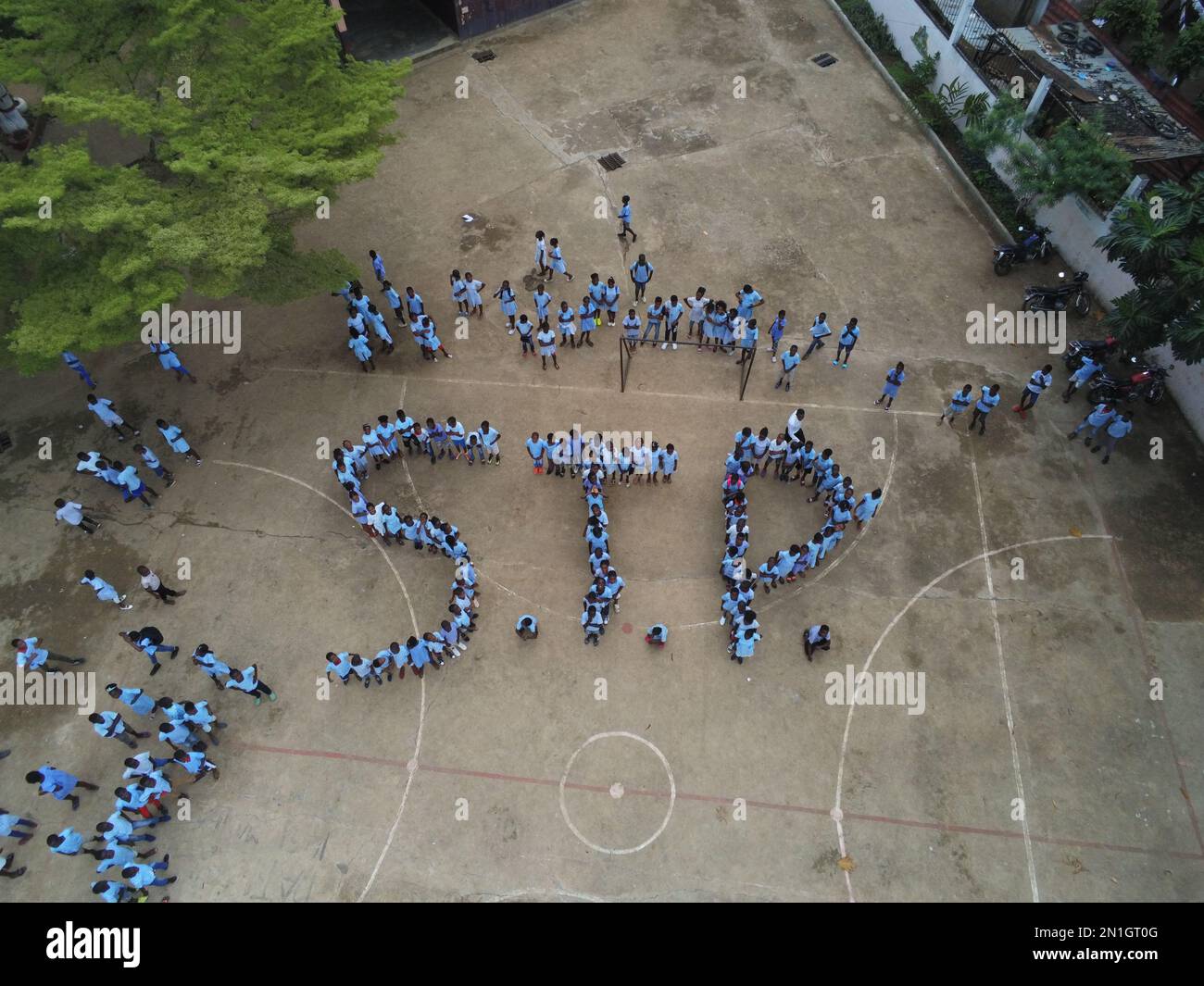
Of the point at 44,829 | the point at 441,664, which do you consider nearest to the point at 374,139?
the point at 441,664

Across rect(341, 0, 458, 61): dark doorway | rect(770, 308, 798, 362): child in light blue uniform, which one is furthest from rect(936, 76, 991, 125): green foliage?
rect(341, 0, 458, 61): dark doorway

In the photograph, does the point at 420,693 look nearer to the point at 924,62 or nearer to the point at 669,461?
the point at 669,461

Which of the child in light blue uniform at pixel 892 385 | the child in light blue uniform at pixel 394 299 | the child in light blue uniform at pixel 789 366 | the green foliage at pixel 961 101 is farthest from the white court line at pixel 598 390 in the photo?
the green foliage at pixel 961 101

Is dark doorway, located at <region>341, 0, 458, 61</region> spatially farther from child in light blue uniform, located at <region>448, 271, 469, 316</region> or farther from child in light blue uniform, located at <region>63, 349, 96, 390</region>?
child in light blue uniform, located at <region>63, 349, 96, 390</region>

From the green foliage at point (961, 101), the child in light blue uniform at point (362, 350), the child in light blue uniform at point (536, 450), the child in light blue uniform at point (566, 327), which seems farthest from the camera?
the green foliage at point (961, 101)

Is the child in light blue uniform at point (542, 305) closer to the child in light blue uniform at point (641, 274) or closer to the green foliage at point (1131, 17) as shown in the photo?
the child in light blue uniform at point (641, 274)

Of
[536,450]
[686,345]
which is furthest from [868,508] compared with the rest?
[536,450]

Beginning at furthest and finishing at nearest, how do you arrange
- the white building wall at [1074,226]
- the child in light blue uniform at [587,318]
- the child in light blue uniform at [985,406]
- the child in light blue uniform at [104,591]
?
the child in light blue uniform at [587,318] < the white building wall at [1074,226] < the child in light blue uniform at [985,406] < the child in light blue uniform at [104,591]
